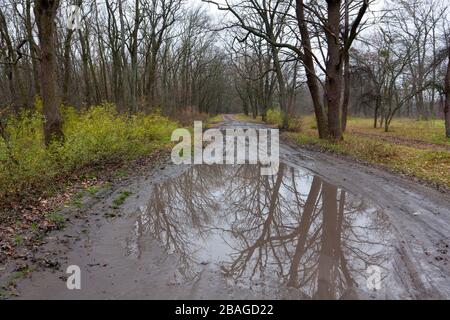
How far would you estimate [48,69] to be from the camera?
11375 millimetres

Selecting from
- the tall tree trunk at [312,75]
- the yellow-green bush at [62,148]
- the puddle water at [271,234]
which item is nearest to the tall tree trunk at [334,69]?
the tall tree trunk at [312,75]

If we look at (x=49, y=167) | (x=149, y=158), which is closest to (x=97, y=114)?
(x=149, y=158)

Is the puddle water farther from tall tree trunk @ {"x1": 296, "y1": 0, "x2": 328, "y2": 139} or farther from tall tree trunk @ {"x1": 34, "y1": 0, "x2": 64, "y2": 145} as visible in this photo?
tall tree trunk @ {"x1": 296, "y1": 0, "x2": 328, "y2": 139}

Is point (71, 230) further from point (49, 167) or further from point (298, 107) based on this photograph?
point (298, 107)

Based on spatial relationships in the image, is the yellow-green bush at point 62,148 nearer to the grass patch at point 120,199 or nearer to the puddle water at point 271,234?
the grass patch at point 120,199

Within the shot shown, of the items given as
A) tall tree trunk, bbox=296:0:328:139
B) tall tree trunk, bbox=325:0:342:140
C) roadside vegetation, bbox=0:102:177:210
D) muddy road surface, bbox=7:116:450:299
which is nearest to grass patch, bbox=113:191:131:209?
muddy road surface, bbox=7:116:450:299

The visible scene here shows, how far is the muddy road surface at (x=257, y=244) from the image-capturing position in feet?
14.2

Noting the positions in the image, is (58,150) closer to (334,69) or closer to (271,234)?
(271,234)

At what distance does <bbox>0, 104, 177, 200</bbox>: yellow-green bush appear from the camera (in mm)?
7750

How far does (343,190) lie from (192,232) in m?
4.37

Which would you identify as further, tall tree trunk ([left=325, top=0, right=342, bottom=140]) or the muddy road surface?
tall tree trunk ([left=325, top=0, right=342, bottom=140])

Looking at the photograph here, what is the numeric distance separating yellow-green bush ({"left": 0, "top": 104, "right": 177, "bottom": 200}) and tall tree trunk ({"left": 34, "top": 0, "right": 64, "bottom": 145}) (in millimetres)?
345

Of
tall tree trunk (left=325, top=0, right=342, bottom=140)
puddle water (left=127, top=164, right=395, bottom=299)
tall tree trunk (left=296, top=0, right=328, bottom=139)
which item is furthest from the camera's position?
tall tree trunk (left=296, top=0, right=328, bottom=139)

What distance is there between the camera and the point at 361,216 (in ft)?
23.2
